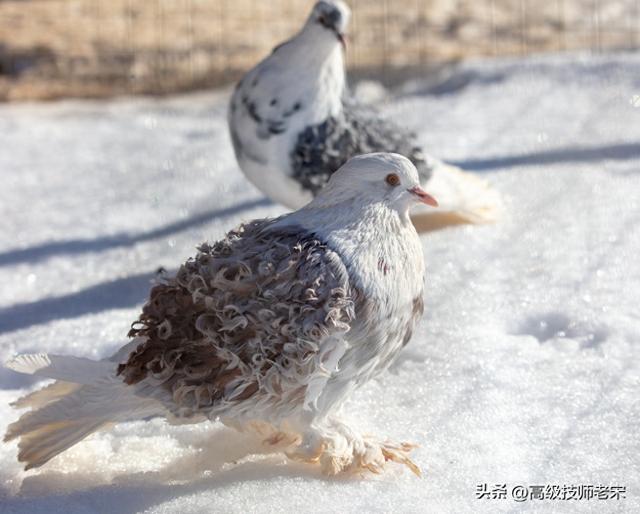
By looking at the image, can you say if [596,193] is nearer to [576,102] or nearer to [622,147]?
[622,147]

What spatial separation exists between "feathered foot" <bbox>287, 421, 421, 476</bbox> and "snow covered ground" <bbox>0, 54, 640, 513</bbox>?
4 cm

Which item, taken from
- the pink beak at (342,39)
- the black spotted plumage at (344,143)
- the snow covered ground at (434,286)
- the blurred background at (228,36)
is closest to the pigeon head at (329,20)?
the pink beak at (342,39)

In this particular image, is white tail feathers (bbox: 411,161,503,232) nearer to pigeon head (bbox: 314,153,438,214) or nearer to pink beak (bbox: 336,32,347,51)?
pink beak (bbox: 336,32,347,51)

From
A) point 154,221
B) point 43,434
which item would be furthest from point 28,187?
point 43,434

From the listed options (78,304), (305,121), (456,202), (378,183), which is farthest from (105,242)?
(378,183)

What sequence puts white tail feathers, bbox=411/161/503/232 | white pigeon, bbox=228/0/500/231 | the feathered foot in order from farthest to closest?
white tail feathers, bbox=411/161/503/232, white pigeon, bbox=228/0/500/231, the feathered foot

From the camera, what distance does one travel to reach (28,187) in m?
3.73

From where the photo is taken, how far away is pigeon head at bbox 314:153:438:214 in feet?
6.58

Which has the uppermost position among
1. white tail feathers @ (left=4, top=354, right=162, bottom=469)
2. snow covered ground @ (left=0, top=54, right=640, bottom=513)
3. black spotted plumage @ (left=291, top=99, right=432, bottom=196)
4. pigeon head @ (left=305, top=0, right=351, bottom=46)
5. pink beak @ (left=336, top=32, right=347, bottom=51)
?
pigeon head @ (left=305, top=0, right=351, bottom=46)

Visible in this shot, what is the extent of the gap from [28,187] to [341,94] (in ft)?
4.40

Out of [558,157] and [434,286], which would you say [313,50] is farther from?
[558,157]

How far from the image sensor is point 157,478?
6.59 feet

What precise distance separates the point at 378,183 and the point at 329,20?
1093 mm

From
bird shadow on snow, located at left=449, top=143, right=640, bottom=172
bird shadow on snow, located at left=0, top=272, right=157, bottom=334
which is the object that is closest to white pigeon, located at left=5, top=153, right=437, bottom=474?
bird shadow on snow, located at left=0, top=272, right=157, bottom=334
